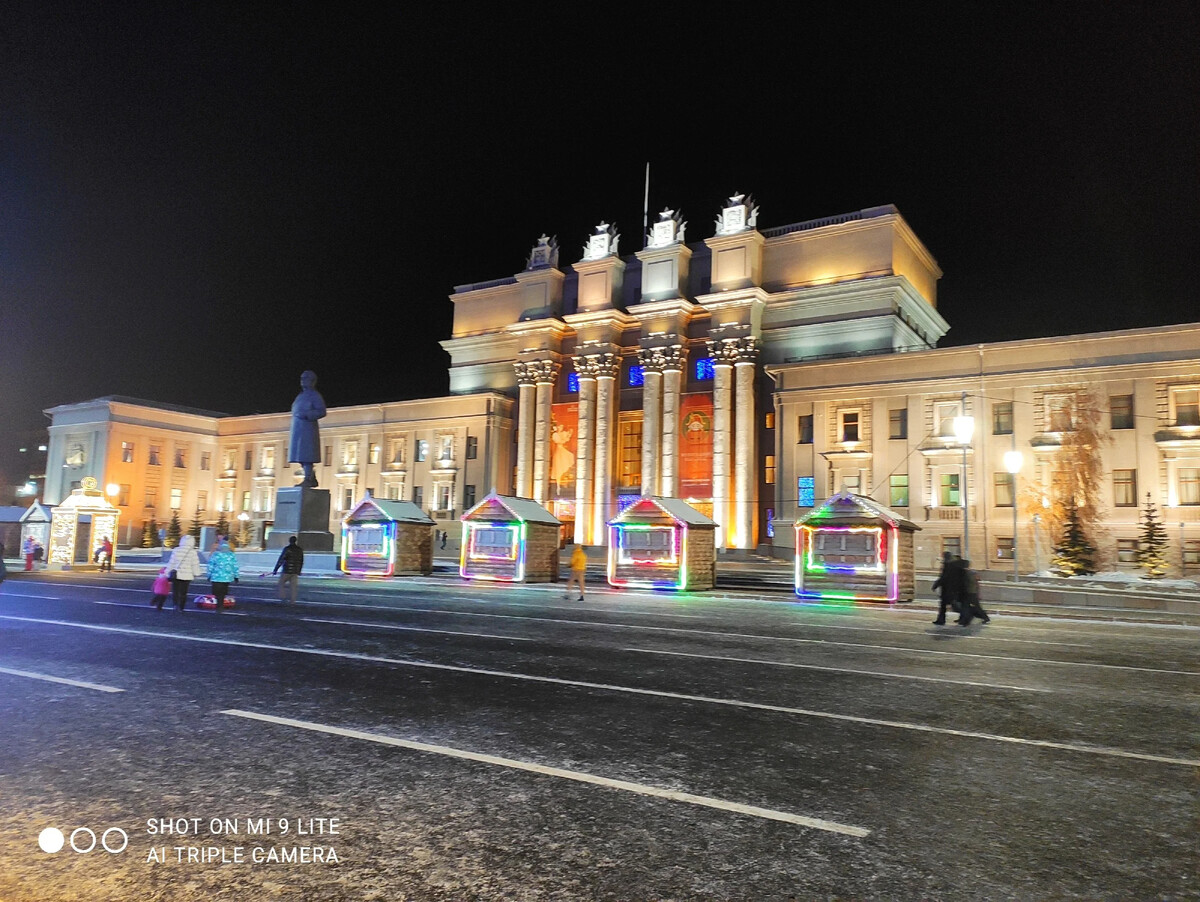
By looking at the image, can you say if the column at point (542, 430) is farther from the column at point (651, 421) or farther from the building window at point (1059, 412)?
the building window at point (1059, 412)

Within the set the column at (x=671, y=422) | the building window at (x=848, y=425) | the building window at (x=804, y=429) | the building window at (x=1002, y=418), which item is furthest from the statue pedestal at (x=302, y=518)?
the building window at (x=1002, y=418)

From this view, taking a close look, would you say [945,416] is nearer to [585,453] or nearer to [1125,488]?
[1125,488]

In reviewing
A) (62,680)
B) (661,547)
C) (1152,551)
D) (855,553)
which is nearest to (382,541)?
(661,547)

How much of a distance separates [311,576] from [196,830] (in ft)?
92.4

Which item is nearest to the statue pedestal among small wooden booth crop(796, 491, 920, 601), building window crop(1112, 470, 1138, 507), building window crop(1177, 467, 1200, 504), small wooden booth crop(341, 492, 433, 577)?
small wooden booth crop(341, 492, 433, 577)

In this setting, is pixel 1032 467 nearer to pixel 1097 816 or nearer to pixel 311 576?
pixel 311 576

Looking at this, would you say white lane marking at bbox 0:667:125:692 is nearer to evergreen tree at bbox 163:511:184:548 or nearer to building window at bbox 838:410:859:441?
building window at bbox 838:410:859:441

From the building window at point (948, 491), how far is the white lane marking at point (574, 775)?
38843 millimetres

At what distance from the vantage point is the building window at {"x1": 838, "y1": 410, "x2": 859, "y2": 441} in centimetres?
4234

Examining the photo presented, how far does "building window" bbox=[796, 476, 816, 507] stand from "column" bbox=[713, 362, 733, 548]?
16.7ft

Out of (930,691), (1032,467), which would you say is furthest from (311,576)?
(1032,467)

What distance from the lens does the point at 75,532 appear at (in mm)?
31344

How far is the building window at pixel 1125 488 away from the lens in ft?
117

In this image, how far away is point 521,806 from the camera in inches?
175
